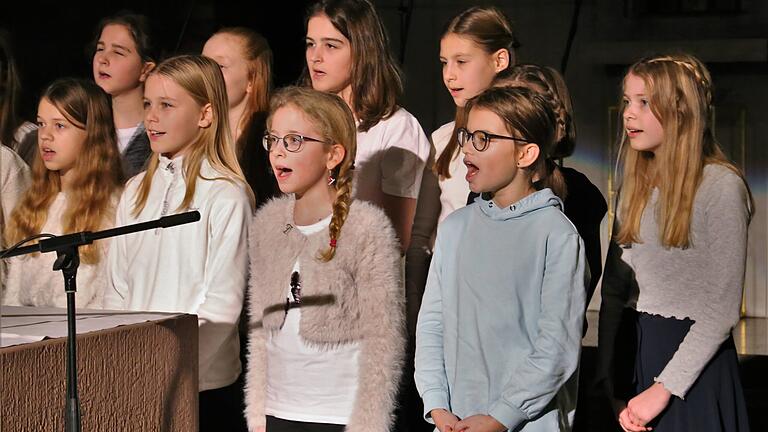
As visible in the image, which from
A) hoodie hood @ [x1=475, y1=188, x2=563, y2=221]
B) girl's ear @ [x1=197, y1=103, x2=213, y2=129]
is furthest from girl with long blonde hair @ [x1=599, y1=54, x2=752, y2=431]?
girl's ear @ [x1=197, y1=103, x2=213, y2=129]

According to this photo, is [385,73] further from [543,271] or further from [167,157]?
[543,271]

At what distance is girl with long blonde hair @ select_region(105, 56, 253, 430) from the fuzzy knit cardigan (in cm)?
13

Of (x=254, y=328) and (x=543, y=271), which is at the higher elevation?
(x=543, y=271)

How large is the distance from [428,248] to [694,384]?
95 centimetres

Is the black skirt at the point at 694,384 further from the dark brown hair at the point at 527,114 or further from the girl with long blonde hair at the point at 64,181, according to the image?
the girl with long blonde hair at the point at 64,181

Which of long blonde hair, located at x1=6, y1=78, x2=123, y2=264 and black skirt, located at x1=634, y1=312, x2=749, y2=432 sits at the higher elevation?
long blonde hair, located at x1=6, y1=78, x2=123, y2=264

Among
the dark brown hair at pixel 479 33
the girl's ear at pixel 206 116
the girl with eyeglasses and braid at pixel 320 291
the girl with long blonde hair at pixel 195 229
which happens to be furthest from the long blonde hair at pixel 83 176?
the dark brown hair at pixel 479 33

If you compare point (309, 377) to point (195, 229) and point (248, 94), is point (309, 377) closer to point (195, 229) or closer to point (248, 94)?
point (195, 229)

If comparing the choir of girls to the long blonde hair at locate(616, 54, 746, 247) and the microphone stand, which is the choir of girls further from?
the microphone stand

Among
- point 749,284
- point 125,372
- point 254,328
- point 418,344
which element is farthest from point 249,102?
point 749,284

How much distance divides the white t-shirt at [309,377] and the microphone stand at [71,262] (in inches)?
41.5

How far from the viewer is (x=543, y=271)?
7.95 ft

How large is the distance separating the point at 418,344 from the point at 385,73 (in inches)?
46.1

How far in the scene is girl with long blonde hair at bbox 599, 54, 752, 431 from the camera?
9.21 feet
